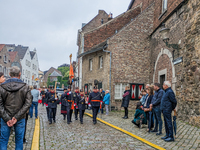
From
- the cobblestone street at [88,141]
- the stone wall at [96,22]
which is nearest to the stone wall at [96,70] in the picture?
the stone wall at [96,22]

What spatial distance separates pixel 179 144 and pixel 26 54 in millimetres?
54212

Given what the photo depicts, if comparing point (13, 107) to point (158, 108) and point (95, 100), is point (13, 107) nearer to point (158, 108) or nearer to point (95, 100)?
point (158, 108)

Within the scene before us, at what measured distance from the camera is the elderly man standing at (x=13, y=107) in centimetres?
366

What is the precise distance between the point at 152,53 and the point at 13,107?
12.9 m

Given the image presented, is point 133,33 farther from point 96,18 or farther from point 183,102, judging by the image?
point 96,18

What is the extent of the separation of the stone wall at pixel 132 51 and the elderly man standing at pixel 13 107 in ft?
40.1

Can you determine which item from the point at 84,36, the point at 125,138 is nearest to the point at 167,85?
the point at 125,138

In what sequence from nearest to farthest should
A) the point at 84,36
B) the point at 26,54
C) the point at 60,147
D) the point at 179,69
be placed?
the point at 60,147, the point at 179,69, the point at 84,36, the point at 26,54

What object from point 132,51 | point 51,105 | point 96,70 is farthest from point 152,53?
point 51,105

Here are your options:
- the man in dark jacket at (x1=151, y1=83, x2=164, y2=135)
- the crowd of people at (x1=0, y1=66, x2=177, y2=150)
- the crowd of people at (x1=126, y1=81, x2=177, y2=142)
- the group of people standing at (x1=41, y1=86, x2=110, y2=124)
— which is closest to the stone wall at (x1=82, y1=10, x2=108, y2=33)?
the crowd of people at (x1=0, y1=66, x2=177, y2=150)

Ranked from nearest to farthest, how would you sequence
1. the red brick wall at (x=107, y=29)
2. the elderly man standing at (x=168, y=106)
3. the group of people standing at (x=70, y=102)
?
the elderly man standing at (x=168, y=106) → the group of people standing at (x=70, y=102) → the red brick wall at (x=107, y=29)

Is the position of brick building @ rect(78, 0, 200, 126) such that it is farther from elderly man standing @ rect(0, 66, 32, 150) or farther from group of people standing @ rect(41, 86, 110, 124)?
elderly man standing @ rect(0, 66, 32, 150)

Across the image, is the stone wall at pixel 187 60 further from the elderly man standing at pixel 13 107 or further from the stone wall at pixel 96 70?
the elderly man standing at pixel 13 107

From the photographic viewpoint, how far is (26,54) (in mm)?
54656
